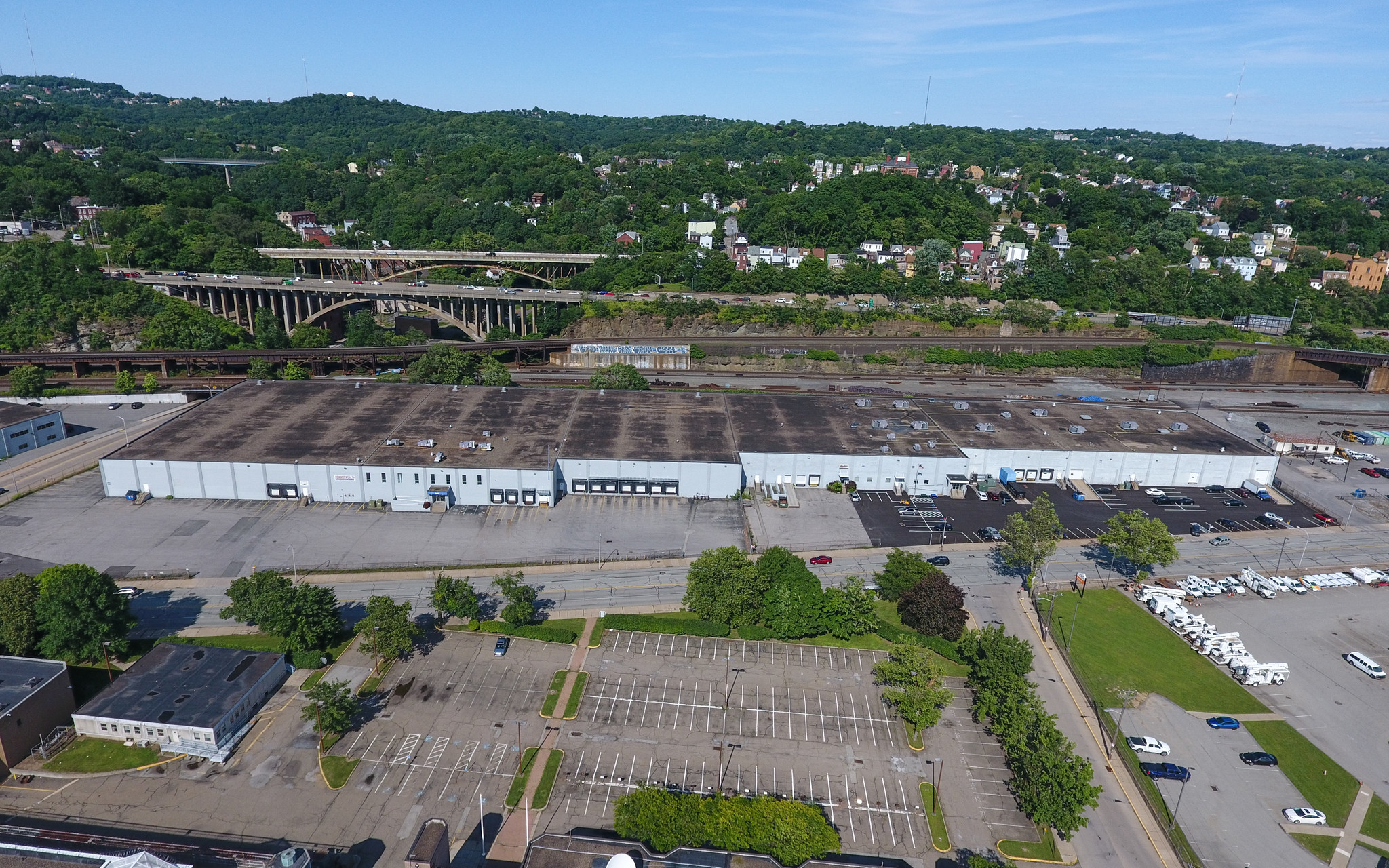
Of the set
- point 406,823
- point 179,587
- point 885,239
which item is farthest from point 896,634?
point 885,239

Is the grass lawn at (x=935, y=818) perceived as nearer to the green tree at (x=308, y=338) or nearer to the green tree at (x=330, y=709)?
the green tree at (x=330, y=709)

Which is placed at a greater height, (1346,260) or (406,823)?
(1346,260)

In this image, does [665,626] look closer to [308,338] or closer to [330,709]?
[330,709]

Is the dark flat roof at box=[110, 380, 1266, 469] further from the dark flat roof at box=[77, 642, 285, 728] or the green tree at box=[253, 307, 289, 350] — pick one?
the green tree at box=[253, 307, 289, 350]

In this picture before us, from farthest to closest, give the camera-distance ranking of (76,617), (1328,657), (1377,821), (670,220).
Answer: (670,220) → (1328,657) → (76,617) → (1377,821)

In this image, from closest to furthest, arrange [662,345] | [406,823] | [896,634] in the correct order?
[406,823] → [896,634] → [662,345]

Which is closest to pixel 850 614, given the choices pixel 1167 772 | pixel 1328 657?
pixel 1167 772

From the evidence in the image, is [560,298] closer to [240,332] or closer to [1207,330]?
[240,332]
